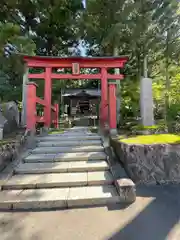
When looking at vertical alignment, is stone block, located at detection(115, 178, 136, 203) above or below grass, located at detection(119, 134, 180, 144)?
below

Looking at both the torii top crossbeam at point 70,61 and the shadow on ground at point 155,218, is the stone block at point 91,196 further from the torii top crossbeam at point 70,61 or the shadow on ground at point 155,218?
the torii top crossbeam at point 70,61

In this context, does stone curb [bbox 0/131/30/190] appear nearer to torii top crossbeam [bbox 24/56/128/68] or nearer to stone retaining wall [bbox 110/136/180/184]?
stone retaining wall [bbox 110/136/180/184]

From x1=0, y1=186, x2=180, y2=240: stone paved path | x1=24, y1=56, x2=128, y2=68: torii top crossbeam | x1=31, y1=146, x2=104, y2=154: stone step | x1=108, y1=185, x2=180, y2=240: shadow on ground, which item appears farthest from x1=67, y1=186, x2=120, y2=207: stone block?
x1=24, y1=56, x2=128, y2=68: torii top crossbeam

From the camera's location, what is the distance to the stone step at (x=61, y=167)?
3.90 m

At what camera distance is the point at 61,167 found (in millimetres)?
3975

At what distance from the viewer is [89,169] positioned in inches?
154

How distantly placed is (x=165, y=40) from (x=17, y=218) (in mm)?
14070

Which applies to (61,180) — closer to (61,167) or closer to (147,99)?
(61,167)

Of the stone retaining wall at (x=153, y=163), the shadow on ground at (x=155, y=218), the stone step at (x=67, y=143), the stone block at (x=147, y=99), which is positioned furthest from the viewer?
the stone block at (x=147, y=99)

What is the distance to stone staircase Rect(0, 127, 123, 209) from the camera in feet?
9.46

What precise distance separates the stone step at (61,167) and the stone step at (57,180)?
111mm

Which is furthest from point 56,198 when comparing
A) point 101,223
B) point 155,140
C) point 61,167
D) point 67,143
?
point 67,143

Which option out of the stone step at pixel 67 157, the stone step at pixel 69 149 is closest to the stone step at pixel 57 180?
the stone step at pixel 67 157

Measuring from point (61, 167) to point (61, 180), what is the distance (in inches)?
19.8
